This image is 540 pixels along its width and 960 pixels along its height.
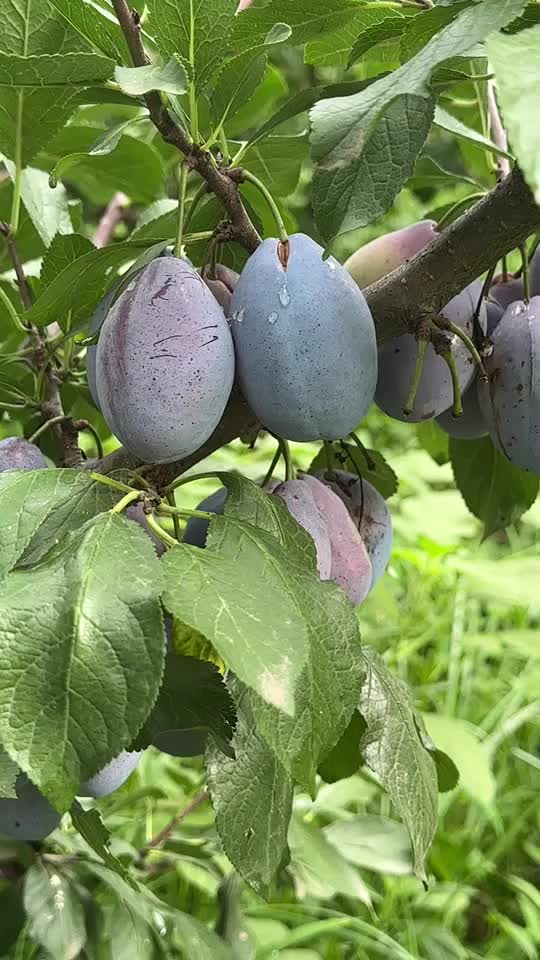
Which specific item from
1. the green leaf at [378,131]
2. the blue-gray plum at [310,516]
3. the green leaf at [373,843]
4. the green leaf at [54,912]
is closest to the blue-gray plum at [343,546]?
the blue-gray plum at [310,516]

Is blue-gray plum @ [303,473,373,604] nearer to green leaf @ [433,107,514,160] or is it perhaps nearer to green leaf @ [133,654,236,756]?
green leaf @ [133,654,236,756]

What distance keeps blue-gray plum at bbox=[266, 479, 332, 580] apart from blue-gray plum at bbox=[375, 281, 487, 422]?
85 mm

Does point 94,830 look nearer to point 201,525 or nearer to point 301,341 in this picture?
point 201,525

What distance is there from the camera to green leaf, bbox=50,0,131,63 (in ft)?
1.71

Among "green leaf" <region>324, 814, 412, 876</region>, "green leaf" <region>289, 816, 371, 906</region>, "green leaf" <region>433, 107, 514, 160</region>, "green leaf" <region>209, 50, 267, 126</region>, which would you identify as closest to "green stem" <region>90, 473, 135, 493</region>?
"green leaf" <region>209, 50, 267, 126</region>

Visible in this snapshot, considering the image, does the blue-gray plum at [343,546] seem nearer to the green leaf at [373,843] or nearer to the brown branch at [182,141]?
the brown branch at [182,141]

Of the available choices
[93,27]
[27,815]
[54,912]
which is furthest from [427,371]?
[54,912]

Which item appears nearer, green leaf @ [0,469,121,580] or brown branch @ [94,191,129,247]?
green leaf @ [0,469,121,580]

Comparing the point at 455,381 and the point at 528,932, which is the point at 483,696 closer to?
the point at 528,932

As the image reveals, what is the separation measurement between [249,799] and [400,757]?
0.11 meters

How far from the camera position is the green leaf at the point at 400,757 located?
0.59 m

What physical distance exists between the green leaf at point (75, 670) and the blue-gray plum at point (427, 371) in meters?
0.28

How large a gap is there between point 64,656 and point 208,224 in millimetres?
374

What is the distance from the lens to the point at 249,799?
0.55 metres
